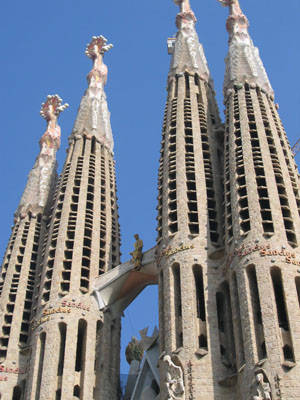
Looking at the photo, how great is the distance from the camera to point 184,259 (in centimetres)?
3625

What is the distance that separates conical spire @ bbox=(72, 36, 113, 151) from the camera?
51.5 metres

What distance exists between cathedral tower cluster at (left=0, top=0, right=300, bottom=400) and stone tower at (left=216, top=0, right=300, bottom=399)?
0.19 feet

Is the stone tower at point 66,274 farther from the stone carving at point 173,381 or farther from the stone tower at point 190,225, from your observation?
the stone carving at point 173,381

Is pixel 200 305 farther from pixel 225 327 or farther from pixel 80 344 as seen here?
pixel 80 344

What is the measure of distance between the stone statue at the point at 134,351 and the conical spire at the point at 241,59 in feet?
47.1

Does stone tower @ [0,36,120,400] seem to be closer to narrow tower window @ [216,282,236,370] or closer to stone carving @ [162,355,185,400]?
stone carving @ [162,355,185,400]

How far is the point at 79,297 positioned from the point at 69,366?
4035 millimetres

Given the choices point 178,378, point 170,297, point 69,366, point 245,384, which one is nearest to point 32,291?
point 69,366

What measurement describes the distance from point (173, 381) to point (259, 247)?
634 centimetres

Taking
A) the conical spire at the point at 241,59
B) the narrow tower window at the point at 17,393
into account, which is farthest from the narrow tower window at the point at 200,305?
the conical spire at the point at 241,59

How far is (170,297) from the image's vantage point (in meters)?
35.3

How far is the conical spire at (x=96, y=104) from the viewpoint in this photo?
169 ft

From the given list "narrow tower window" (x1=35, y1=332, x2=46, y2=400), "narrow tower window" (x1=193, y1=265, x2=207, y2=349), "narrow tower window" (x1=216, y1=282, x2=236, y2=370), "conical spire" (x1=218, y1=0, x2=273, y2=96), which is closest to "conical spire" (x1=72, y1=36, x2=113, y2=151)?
"conical spire" (x1=218, y1=0, x2=273, y2=96)

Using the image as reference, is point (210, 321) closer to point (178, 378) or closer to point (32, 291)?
point (178, 378)
